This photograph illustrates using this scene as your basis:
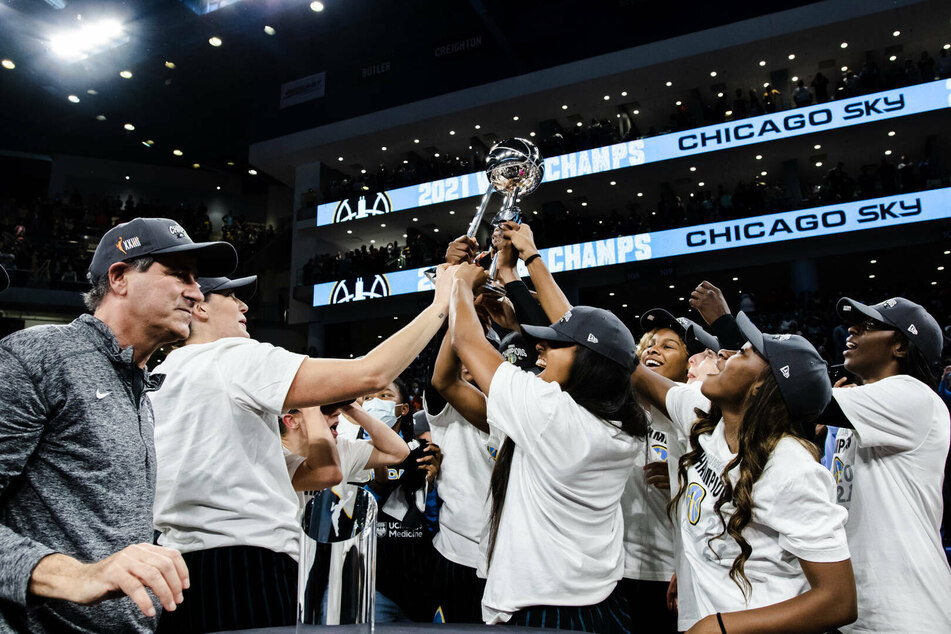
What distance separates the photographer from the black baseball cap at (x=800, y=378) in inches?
74.9

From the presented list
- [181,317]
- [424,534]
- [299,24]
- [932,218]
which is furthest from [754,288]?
[181,317]

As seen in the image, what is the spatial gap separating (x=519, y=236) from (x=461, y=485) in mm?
1185

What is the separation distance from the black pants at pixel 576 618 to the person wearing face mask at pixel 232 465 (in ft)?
2.38

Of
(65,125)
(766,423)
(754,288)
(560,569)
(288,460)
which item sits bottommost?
(560,569)

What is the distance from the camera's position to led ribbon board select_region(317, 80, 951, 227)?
591 inches

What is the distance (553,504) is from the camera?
198 cm

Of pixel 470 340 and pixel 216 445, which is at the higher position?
pixel 470 340

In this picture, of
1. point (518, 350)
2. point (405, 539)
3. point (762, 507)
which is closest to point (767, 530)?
point (762, 507)

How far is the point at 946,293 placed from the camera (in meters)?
13.1

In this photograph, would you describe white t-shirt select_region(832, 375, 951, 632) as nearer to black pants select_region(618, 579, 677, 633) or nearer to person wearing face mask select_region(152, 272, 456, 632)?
black pants select_region(618, 579, 677, 633)

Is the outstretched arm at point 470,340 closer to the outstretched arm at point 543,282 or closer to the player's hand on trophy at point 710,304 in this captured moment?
the outstretched arm at point 543,282

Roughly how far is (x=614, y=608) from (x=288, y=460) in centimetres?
139

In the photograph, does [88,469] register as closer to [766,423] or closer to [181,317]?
[181,317]

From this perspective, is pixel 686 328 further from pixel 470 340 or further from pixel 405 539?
pixel 405 539
